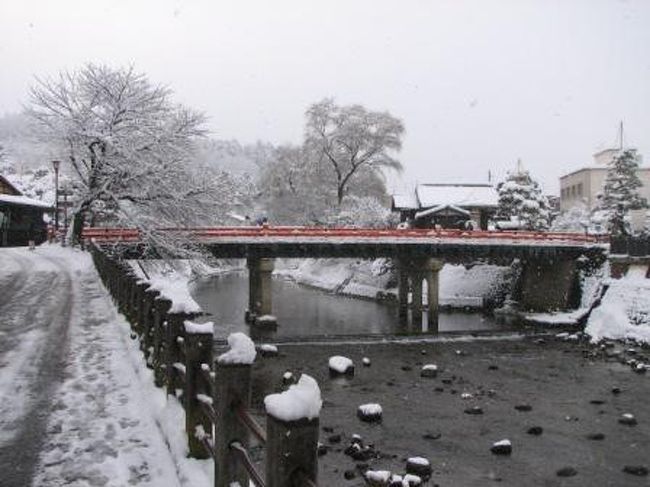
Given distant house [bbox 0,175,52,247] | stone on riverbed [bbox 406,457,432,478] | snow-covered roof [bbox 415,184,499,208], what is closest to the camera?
stone on riverbed [bbox 406,457,432,478]

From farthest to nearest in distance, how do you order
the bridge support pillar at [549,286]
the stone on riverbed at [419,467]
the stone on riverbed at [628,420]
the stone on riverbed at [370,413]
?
1. the bridge support pillar at [549,286]
2. the stone on riverbed at [628,420]
3. the stone on riverbed at [370,413]
4. the stone on riverbed at [419,467]

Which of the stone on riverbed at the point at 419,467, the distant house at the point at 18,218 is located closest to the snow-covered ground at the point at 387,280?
the distant house at the point at 18,218

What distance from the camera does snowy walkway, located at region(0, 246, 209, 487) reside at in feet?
21.8

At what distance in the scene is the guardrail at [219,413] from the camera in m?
3.72

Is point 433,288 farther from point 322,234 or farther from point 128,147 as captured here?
point 128,147

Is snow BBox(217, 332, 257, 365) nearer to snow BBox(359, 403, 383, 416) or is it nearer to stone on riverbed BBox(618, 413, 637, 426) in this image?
snow BBox(359, 403, 383, 416)

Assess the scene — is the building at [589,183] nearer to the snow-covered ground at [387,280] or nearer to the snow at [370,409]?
the snow-covered ground at [387,280]

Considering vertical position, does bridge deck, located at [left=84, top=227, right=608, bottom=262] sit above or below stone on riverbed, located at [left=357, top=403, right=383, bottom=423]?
above

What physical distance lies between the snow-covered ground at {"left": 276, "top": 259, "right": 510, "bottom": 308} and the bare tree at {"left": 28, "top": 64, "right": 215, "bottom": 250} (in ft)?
73.2

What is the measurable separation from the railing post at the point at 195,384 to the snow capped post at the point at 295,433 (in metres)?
3.16

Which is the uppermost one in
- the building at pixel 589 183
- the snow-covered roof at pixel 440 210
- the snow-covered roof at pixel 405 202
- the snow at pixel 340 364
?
the building at pixel 589 183

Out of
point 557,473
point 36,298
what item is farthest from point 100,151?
point 557,473

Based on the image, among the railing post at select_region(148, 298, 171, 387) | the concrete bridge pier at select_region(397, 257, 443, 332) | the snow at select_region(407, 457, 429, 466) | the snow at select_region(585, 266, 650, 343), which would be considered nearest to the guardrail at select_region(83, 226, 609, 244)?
the concrete bridge pier at select_region(397, 257, 443, 332)

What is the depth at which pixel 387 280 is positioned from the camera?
55.1m
